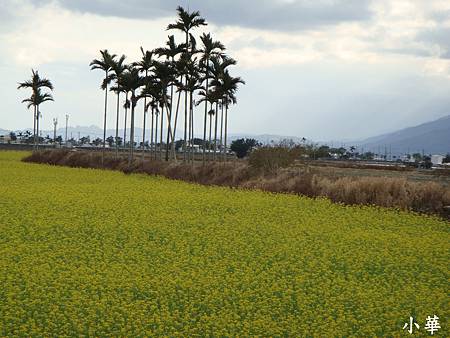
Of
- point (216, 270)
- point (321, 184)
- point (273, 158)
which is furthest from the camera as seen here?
point (273, 158)

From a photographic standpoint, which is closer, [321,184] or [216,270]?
[216,270]

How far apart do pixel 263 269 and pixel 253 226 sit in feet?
18.9

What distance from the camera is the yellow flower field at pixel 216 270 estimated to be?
31.1 feet

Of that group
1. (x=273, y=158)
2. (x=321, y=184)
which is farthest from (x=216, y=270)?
(x=273, y=158)

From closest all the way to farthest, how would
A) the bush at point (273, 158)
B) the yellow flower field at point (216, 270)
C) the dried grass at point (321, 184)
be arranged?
1. the yellow flower field at point (216, 270)
2. the dried grass at point (321, 184)
3. the bush at point (273, 158)

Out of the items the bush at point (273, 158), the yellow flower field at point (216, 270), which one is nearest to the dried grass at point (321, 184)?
the bush at point (273, 158)

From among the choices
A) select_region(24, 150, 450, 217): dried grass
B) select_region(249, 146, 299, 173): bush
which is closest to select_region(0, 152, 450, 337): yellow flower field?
select_region(24, 150, 450, 217): dried grass

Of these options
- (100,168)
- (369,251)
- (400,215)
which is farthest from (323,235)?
(100,168)

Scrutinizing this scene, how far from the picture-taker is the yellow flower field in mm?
9484

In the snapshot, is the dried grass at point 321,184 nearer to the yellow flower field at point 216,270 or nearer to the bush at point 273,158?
the bush at point 273,158

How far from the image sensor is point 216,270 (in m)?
12.7

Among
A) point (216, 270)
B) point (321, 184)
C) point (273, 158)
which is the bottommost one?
point (216, 270)

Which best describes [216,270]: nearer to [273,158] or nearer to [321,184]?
[321,184]

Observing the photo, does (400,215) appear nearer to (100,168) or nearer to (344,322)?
(344,322)
